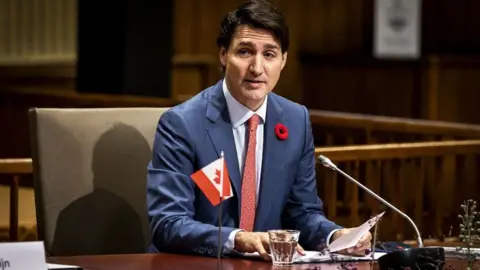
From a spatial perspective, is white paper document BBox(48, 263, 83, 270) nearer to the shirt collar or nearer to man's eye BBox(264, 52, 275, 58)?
the shirt collar

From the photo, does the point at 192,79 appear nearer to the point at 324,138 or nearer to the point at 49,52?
the point at 49,52

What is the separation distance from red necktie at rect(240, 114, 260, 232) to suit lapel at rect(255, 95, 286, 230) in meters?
0.02

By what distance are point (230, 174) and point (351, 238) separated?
1.60 ft

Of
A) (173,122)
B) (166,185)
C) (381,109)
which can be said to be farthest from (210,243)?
(381,109)

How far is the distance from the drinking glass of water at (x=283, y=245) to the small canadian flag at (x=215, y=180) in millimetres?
186

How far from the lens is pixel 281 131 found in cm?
322

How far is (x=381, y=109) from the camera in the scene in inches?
393

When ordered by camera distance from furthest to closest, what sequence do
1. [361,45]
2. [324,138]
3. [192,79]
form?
[361,45]
[192,79]
[324,138]

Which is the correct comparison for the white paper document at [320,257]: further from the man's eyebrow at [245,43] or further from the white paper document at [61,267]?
the man's eyebrow at [245,43]

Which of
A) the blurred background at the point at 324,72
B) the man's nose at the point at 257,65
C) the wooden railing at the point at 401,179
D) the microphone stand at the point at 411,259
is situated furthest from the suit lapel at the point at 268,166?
the blurred background at the point at 324,72

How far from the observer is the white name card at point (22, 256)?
2432mm

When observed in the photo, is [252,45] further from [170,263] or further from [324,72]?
[324,72]

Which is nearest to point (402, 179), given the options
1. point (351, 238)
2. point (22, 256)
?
point (351, 238)

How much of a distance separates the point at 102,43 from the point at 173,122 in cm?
594
